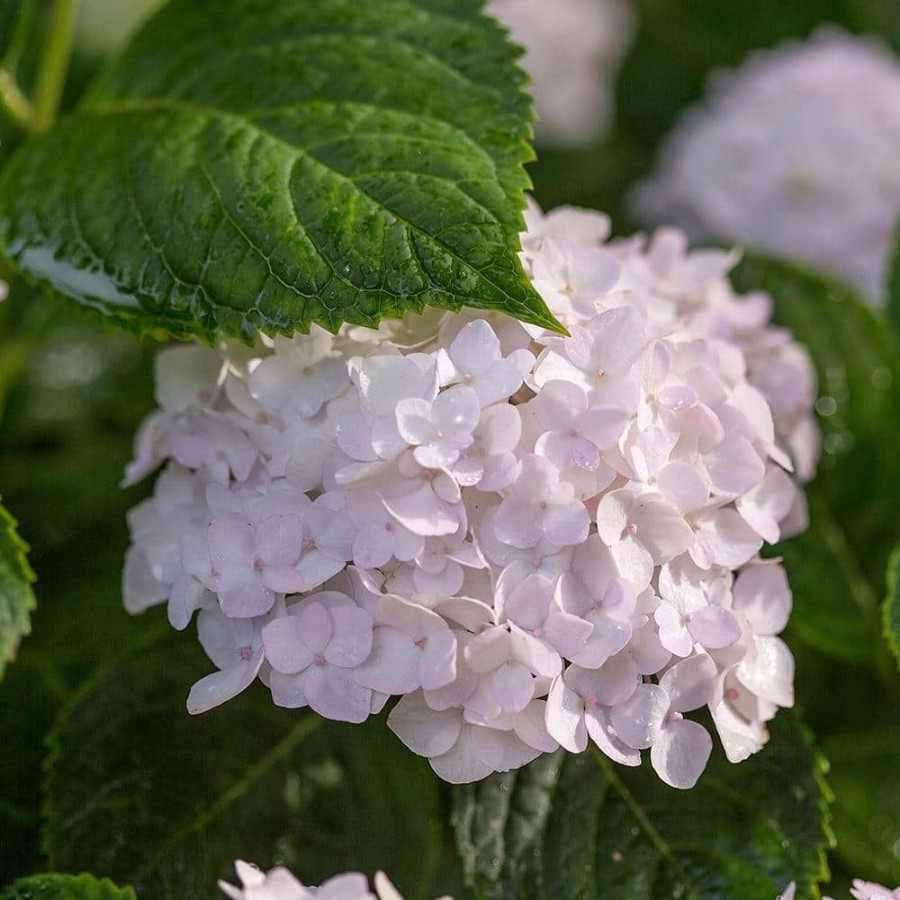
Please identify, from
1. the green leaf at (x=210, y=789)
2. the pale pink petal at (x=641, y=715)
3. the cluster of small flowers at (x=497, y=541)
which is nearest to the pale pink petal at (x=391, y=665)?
the cluster of small flowers at (x=497, y=541)

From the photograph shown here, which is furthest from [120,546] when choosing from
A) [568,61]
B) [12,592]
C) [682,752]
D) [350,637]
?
[568,61]

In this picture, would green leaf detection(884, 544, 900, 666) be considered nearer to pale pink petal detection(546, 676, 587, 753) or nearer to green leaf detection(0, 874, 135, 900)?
pale pink petal detection(546, 676, 587, 753)

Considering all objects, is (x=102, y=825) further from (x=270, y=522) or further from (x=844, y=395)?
(x=844, y=395)

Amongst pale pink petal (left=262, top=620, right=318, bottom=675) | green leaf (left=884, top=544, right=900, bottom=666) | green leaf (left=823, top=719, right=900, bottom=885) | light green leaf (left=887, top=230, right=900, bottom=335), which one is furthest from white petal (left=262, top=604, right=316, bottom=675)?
light green leaf (left=887, top=230, right=900, bottom=335)

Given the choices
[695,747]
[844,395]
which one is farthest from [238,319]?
[844,395]

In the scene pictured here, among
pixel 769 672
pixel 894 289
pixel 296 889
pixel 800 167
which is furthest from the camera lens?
pixel 800 167

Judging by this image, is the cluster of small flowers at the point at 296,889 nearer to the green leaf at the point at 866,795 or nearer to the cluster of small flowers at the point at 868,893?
the cluster of small flowers at the point at 868,893

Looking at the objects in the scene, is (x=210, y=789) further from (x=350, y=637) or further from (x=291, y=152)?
(x=291, y=152)
